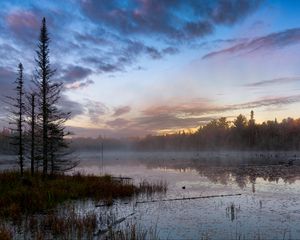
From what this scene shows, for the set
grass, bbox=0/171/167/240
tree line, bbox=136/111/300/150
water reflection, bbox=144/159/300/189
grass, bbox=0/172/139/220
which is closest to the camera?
grass, bbox=0/171/167/240

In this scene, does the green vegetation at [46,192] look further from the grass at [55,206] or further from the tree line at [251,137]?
the tree line at [251,137]

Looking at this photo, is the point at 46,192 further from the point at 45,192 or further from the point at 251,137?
the point at 251,137

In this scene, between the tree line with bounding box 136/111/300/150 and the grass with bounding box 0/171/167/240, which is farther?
the tree line with bounding box 136/111/300/150

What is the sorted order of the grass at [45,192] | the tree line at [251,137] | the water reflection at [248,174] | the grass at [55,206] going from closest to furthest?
the grass at [55,206] → the grass at [45,192] → the water reflection at [248,174] → the tree line at [251,137]

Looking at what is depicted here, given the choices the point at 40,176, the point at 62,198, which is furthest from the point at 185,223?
the point at 40,176

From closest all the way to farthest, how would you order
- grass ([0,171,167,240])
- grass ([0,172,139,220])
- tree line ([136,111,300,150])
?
grass ([0,171,167,240]) → grass ([0,172,139,220]) → tree line ([136,111,300,150])

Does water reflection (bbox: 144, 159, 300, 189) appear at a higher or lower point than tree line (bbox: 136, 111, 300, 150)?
lower

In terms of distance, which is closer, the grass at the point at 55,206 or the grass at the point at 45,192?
the grass at the point at 55,206

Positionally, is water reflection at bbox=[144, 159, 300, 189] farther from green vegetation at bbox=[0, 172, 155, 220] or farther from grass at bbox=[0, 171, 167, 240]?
green vegetation at bbox=[0, 172, 155, 220]

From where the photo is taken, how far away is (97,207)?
1981 cm

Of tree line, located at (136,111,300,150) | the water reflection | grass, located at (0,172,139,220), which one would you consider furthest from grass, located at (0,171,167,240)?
tree line, located at (136,111,300,150)

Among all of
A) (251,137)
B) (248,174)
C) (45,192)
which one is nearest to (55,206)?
(45,192)

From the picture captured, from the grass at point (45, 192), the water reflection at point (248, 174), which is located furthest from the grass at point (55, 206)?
the water reflection at point (248, 174)

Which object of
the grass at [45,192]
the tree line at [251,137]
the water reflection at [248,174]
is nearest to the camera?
the grass at [45,192]
